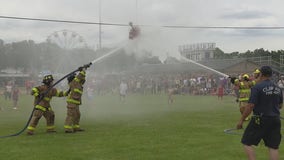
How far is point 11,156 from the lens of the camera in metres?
9.04

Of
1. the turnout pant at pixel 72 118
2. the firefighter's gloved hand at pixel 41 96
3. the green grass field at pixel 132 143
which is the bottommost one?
the green grass field at pixel 132 143

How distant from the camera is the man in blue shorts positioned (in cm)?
706

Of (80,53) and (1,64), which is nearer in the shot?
(80,53)

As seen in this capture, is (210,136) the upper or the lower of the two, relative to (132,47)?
lower

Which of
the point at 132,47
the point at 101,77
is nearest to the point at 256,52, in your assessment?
the point at 101,77

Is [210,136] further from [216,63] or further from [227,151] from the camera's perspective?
[216,63]

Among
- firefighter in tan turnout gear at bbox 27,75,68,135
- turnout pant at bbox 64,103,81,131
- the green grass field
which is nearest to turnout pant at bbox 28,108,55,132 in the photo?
firefighter in tan turnout gear at bbox 27,75,68,135

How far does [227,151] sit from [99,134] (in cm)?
421

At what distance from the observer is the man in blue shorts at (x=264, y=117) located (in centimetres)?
706

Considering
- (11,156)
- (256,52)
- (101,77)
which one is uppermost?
(256,52)

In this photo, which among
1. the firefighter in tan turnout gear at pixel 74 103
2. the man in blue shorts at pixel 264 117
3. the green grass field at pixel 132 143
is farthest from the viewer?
the firefighter in tan turnout gear at pixel 74 103

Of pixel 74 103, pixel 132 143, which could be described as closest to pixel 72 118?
pixel 74 103

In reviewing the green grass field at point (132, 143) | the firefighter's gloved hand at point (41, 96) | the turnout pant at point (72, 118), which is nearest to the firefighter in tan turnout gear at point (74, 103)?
the turnout pant at point (72, 118)

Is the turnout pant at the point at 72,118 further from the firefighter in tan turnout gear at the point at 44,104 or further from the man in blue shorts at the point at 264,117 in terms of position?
the man in blue shorts at the point at 264,117
